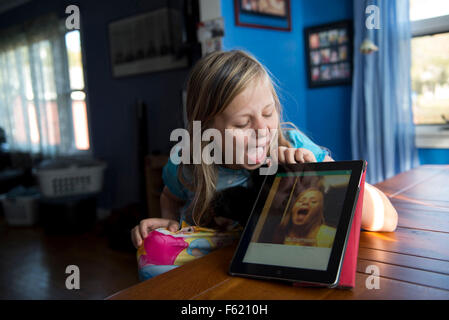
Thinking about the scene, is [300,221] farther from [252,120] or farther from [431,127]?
[431,127]

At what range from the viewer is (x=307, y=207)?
562mm

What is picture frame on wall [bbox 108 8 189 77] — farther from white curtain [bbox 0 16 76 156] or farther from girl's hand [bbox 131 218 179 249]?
girl's hand [bbox 131 218 179 249]

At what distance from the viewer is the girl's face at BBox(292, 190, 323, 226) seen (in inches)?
21.5

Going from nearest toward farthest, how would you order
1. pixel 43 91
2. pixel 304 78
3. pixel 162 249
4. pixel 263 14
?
pixel 162 249, pixel 263 14, pixel 304 78, pixel 43 91

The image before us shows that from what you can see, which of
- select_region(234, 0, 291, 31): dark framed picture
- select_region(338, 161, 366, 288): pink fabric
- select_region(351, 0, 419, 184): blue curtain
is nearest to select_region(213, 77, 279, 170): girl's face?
select_region(338, 161, 366, 288): pink fabric

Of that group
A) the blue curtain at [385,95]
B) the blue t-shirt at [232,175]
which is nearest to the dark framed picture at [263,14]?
the blue curtain at [385,95]

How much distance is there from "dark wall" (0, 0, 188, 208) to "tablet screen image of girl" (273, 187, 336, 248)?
7.25 feet

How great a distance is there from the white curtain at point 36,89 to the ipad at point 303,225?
345cm

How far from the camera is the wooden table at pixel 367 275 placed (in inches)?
18.2

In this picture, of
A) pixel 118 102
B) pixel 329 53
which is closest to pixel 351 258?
pixel 329 53

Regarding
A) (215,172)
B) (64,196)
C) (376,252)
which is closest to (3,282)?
(64,196)

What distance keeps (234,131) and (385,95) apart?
144cm

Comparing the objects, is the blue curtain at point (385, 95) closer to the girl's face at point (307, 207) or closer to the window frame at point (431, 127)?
the window frame at point (431, 127)

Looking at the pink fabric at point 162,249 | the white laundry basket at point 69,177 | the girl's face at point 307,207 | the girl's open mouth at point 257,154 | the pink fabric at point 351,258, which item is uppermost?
the girl's open mouth at point 257,154
